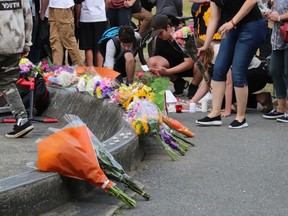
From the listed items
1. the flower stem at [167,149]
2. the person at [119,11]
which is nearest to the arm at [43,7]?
the person at [119,11]

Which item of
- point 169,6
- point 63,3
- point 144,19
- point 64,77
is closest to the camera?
point 64,77

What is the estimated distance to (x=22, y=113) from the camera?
8219mm

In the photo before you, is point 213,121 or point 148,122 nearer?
point 148,122

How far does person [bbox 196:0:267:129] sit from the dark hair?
2.05 meters

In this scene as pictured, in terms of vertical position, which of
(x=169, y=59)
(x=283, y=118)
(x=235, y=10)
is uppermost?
(x=235, y=10)

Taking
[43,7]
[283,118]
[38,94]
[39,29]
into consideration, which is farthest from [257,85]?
[39,29]

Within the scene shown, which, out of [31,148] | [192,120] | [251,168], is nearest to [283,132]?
[192,120]

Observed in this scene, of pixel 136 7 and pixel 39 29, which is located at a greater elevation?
pixel 136 7

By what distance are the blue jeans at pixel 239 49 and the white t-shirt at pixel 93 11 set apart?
13.4 feet

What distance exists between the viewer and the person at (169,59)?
11.0 metres

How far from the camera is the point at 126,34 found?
10781 mm

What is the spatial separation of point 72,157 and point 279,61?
487 cm

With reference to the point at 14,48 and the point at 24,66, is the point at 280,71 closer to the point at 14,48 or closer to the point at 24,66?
the point at 24,66

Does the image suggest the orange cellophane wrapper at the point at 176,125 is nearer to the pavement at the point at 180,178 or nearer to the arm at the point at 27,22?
the pavement at the point at 180,178
